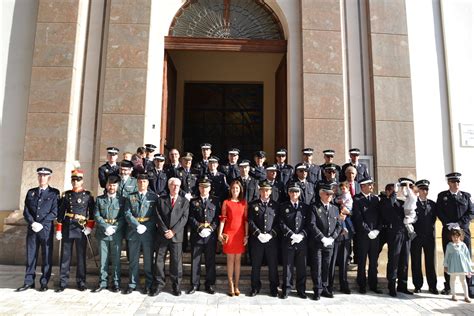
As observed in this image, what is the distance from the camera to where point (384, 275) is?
7.15 m

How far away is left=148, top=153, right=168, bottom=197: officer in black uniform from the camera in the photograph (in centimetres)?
675

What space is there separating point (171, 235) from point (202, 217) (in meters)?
0.55

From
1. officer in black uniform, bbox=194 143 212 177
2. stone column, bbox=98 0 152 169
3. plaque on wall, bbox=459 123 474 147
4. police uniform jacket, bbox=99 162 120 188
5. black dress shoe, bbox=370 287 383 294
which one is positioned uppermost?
stone column, bbox=98 0 152 169

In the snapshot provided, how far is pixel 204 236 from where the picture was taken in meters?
5.94

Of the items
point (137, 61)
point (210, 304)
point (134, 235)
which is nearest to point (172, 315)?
point (210, 304)

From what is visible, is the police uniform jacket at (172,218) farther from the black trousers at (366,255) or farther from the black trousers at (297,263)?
the black trousers at (366,255)

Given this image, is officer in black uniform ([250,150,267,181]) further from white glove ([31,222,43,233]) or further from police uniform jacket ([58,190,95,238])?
white glove ([31,222,43,233])

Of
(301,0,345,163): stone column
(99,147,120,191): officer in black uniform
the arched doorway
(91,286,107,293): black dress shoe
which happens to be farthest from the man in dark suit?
the arched doorway

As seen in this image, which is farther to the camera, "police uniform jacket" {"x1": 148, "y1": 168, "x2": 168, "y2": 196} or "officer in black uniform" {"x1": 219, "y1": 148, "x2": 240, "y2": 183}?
"officer in black uniform" {"x1": 219, "y1": 148, "x2": 240, "y2": 183}

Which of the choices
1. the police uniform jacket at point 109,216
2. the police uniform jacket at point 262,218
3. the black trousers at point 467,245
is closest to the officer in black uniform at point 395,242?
the black trousers at point 467,245

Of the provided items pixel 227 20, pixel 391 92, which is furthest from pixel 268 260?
pixel 227 20

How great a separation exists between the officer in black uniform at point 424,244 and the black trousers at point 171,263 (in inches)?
150

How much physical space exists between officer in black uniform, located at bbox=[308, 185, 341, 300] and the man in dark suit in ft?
6.55

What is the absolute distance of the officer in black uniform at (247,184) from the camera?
6.58 metres
